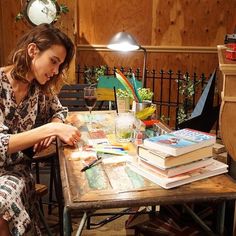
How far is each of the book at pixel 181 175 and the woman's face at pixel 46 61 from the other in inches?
28.1

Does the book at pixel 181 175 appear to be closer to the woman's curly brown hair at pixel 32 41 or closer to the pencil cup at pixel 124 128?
the pencil cup at pixel 124 128

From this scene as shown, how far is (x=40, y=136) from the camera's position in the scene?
5.62ft

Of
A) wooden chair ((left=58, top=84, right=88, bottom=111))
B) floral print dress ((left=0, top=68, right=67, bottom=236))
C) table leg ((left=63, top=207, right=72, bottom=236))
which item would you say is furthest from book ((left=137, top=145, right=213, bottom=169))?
→ wooden chair ((left=58, top=84, right=88, bottom=111))

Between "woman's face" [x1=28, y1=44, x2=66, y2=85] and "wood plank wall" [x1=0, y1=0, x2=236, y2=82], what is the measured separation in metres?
3.51

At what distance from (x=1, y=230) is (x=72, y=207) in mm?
516

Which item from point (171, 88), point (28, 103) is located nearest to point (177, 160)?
point (28, 103)

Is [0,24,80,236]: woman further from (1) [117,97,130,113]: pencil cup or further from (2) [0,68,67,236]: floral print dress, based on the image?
(1) [117,97,130,113]: pencil cup

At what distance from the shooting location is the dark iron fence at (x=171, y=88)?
16.0ft

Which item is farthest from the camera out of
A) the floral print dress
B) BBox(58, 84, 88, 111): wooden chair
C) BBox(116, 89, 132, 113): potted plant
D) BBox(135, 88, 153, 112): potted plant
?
BBox(58, 84, 88, 111): wooden chair

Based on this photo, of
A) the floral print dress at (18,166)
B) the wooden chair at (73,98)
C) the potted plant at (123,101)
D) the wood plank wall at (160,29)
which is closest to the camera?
the floral print dress at (18,166)

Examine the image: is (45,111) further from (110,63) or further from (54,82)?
(110,63)

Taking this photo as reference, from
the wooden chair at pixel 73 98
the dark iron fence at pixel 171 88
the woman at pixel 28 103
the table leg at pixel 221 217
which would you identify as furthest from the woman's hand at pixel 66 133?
the dark iron fence at pixel 171 88

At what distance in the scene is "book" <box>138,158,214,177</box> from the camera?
1363 millimetres

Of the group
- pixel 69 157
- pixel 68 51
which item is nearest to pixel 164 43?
pixel 68 51
